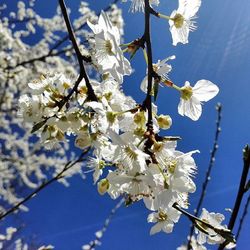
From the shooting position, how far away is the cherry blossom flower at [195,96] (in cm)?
148

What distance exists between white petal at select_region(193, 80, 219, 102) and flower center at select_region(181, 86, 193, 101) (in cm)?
2

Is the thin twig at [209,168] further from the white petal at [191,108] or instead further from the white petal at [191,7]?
the white petal at [191,7]

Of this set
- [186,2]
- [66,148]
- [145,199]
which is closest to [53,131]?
[145,199]

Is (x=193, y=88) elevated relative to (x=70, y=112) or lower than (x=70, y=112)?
elevated

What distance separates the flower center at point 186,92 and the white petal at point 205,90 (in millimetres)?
17

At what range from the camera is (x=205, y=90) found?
1.51 meters

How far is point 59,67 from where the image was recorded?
9008mm

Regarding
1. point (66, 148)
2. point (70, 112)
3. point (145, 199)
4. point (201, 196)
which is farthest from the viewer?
point (66, 148)

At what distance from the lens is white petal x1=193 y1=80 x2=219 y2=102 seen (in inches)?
58.5

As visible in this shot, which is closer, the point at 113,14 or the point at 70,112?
the point at 70,112

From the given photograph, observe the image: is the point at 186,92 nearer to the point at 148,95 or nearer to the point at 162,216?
the point at 148,95

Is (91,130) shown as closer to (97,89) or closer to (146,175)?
(97,89)

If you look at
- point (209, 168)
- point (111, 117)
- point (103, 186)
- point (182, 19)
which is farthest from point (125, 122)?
point (209, 168)

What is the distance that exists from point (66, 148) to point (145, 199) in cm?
905
